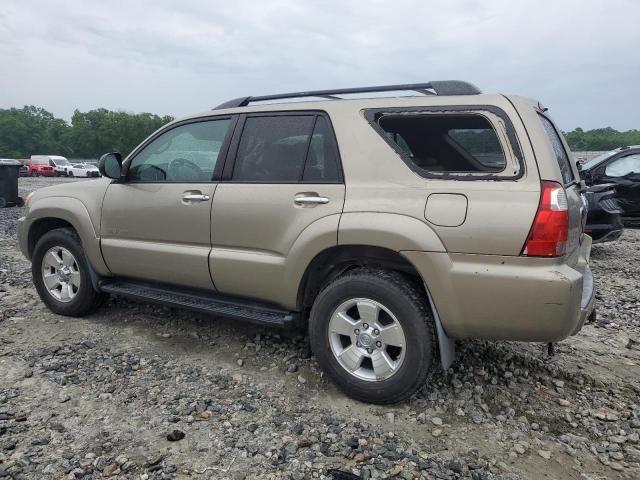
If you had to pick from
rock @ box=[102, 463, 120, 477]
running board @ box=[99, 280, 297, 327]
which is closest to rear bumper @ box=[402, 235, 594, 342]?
running board @ box=[99, 280, 297, 327]

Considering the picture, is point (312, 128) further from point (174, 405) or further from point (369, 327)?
point (174, 405)

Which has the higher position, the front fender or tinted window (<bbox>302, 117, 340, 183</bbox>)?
tinted window (<bbox>302, 117, 340, 183</bbox>)

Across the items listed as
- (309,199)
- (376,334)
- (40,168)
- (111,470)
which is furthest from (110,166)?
(40,168)

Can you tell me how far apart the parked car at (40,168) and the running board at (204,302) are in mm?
42123

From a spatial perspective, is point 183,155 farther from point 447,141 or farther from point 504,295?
point 504,295

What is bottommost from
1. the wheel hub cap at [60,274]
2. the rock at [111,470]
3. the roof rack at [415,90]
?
the rock at [111,470]

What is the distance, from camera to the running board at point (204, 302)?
3393 mm

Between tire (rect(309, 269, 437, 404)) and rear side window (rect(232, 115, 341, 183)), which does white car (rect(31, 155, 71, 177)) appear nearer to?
rear side window (rect(232, 115, 341, 183))

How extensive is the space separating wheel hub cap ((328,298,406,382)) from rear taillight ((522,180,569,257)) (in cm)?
88

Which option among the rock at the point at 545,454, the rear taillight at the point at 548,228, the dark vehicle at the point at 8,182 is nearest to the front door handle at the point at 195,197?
the rear taillight at the point at 548,228

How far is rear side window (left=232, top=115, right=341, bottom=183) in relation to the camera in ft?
10.8

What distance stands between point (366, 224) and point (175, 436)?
160cm

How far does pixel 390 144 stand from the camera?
3.07 meters

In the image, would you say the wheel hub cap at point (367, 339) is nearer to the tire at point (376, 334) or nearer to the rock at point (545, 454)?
the tire at point (376, 334)
